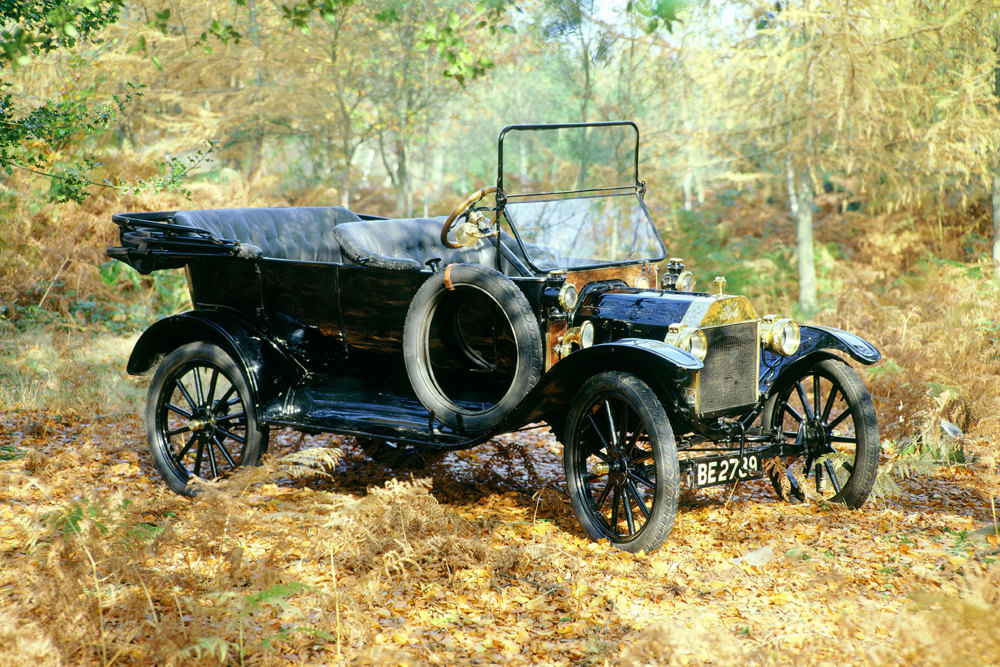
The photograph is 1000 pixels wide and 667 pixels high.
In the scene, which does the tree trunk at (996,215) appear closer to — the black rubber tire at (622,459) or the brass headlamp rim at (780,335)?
the brass headlamp rim at (780,335)

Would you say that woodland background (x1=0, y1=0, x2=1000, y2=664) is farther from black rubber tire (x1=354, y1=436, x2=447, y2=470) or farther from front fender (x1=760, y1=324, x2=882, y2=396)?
front fender (x1=760, y1=324, x2=882, y2=396)

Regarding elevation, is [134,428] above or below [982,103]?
below

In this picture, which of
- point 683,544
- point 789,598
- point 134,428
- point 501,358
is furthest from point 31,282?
point 789,598

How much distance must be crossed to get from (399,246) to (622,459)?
2.48m

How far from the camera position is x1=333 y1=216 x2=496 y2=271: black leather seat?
4953 millimetres

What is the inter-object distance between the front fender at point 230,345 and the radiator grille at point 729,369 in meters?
2.64

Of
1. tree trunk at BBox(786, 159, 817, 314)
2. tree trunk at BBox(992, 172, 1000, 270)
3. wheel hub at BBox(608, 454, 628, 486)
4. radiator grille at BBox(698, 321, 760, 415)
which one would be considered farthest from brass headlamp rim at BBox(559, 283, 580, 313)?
tree trunk at BBox(786, 159, 817, 314)

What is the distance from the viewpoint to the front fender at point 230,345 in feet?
16.8

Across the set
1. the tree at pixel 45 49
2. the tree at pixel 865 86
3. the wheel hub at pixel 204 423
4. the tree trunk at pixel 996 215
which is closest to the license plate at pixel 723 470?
the wheel hub at pixel 204 423

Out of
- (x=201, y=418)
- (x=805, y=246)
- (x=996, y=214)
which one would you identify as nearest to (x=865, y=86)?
(x=996, y=214)

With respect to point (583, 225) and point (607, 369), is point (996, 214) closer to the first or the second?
point (583, 225)

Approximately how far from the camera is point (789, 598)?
3607mm

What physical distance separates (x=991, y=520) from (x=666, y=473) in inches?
86.6

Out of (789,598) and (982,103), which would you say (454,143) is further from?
(789,598)
